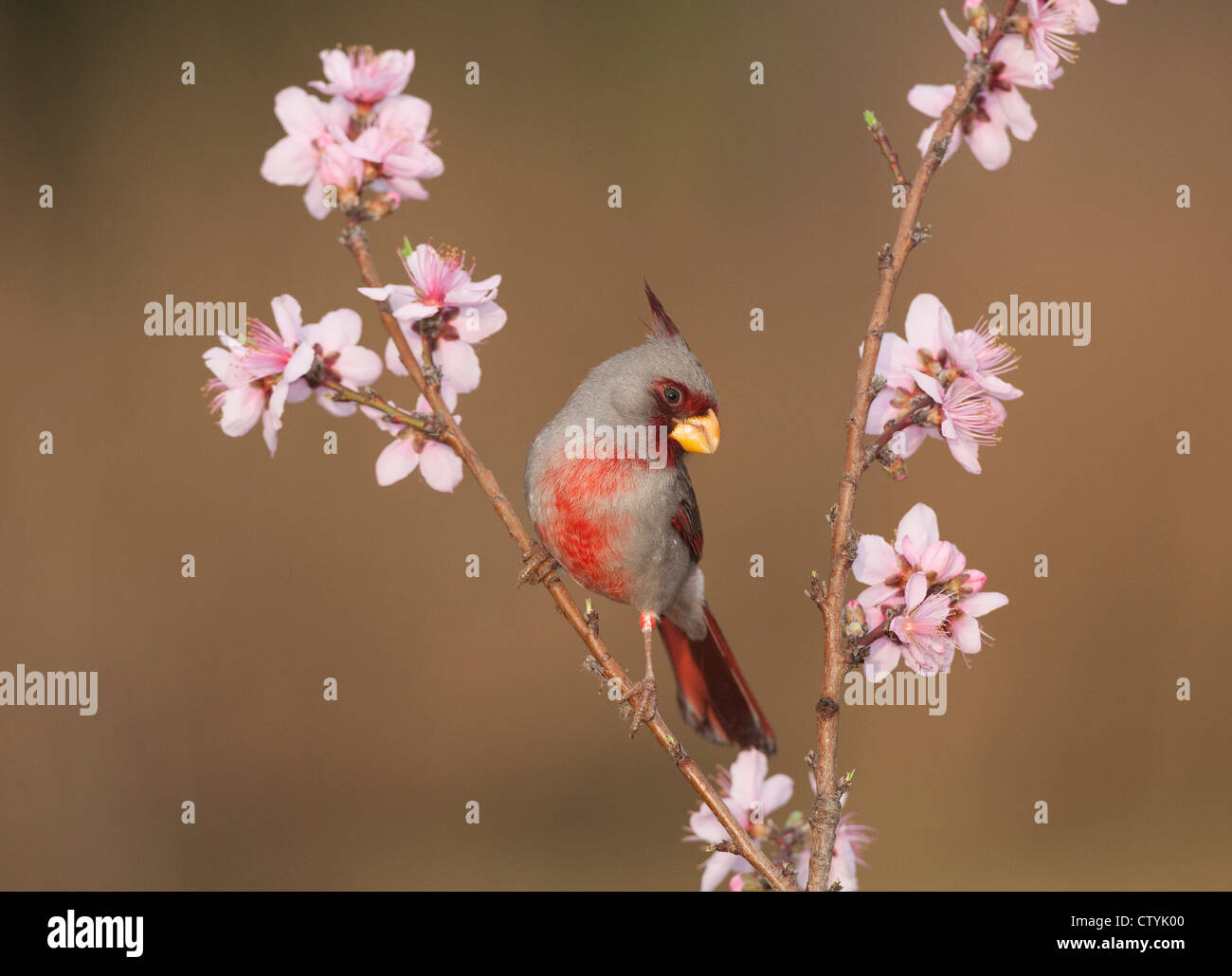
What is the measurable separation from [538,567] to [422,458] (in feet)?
1.42

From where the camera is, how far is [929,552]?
Answer: 1.32m

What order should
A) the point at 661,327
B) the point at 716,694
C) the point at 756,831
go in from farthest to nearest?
the point at 716,694, the point at 661,327, the point at 756,831

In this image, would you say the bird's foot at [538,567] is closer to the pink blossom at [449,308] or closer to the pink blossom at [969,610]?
the pink blossom at [449,308]

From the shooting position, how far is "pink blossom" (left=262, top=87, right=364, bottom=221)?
134 centimetres

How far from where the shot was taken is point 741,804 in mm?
1678

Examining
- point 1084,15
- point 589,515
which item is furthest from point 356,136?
point 1084,15

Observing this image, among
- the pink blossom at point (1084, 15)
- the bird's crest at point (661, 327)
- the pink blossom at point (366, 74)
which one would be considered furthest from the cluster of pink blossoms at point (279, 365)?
the pink blossom at point (1084, 15)

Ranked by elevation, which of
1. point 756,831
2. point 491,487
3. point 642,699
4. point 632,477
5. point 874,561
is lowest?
point 756,831

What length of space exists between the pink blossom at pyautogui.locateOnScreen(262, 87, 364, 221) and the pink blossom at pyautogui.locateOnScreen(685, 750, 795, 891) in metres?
0.96

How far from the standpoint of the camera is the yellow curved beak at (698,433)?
1763mm

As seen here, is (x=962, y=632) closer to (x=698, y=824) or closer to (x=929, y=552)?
(x=929, y=552)

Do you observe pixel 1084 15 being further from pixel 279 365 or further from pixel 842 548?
pixel 279 365

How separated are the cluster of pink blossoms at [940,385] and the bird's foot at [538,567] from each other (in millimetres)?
609

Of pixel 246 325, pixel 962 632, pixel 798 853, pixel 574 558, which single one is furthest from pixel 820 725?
pixel 246 325
